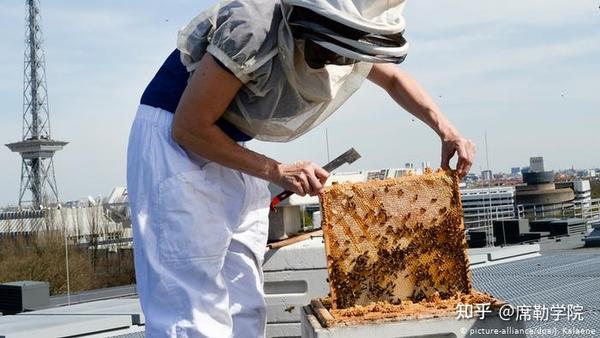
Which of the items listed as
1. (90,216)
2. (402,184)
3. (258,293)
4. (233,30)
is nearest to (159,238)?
(258,293)

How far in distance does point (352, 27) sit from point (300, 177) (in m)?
0.40

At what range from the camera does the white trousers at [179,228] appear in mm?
1944

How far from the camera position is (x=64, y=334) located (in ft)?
11.7

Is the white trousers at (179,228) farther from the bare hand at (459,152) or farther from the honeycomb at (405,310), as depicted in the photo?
the bare hand at (459,152)

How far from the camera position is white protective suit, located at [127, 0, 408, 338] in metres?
1.89

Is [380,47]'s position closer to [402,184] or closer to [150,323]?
[402,184]

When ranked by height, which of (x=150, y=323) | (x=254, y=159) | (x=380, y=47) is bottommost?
(x=150, y=323)

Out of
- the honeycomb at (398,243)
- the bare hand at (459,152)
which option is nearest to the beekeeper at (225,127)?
the honeycomb at (398,243)

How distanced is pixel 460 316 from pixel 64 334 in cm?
223

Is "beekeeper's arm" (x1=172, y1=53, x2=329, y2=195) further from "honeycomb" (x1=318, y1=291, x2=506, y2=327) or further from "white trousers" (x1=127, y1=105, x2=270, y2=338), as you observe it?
"honeycomb" (x1=318, y1=291, x2=506, y2=327)

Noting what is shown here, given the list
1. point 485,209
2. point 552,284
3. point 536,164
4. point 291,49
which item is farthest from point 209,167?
point 536,164

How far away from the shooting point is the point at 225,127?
6.77ft

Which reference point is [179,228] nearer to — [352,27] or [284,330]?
[352,27]

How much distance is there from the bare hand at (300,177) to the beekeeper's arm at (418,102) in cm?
47
